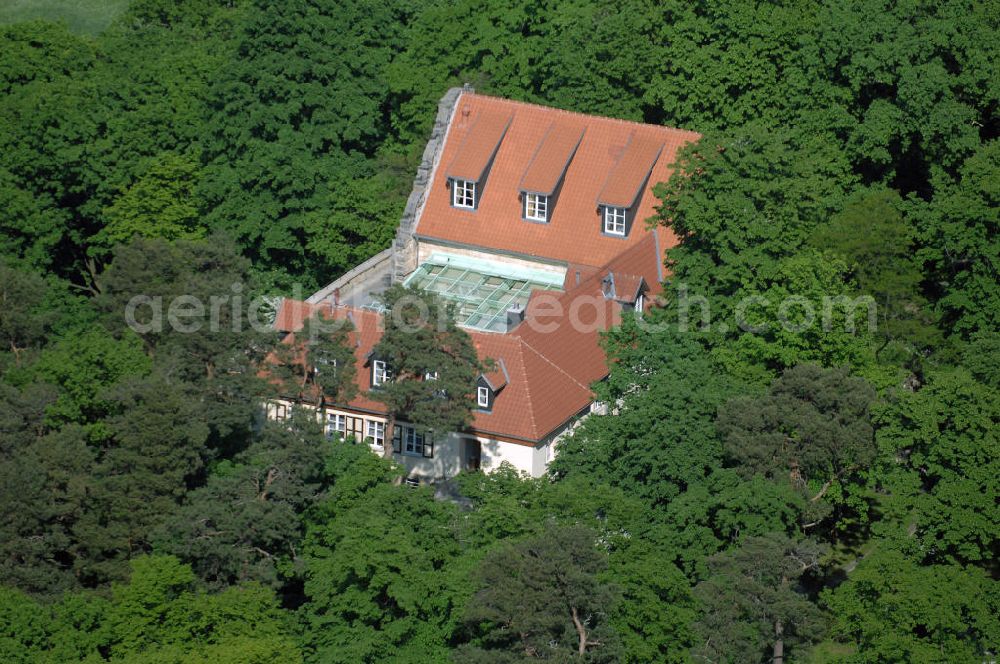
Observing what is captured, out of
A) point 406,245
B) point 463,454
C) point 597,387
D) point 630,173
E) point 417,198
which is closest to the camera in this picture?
point 597,387

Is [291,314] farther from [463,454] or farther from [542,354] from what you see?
[542,354]

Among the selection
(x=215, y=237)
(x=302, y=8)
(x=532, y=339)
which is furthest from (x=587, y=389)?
(x=302, y=8)

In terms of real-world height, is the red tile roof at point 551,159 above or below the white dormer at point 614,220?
above

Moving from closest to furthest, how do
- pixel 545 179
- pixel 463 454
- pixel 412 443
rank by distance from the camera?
pixel 463 454 → pixel 412 443 → pixel 545 179

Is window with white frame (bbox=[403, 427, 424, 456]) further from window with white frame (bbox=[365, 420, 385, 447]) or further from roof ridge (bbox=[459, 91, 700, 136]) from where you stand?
roof ridge (bbox=[459, 91, 700, 136])

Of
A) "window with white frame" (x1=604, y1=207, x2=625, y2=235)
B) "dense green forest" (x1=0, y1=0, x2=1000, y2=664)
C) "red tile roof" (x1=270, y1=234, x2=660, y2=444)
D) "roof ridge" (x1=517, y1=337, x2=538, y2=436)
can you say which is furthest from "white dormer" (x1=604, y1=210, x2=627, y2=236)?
"roof ridge" (x1=517, y1=337, x2=538, y2=436)

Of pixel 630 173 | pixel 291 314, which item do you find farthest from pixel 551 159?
pixel 291 314

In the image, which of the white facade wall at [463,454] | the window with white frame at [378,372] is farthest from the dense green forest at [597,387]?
the window with white frame at [378,372]

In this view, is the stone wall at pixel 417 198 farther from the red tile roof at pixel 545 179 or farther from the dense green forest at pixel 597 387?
the dense green forest at pixel 597 387
